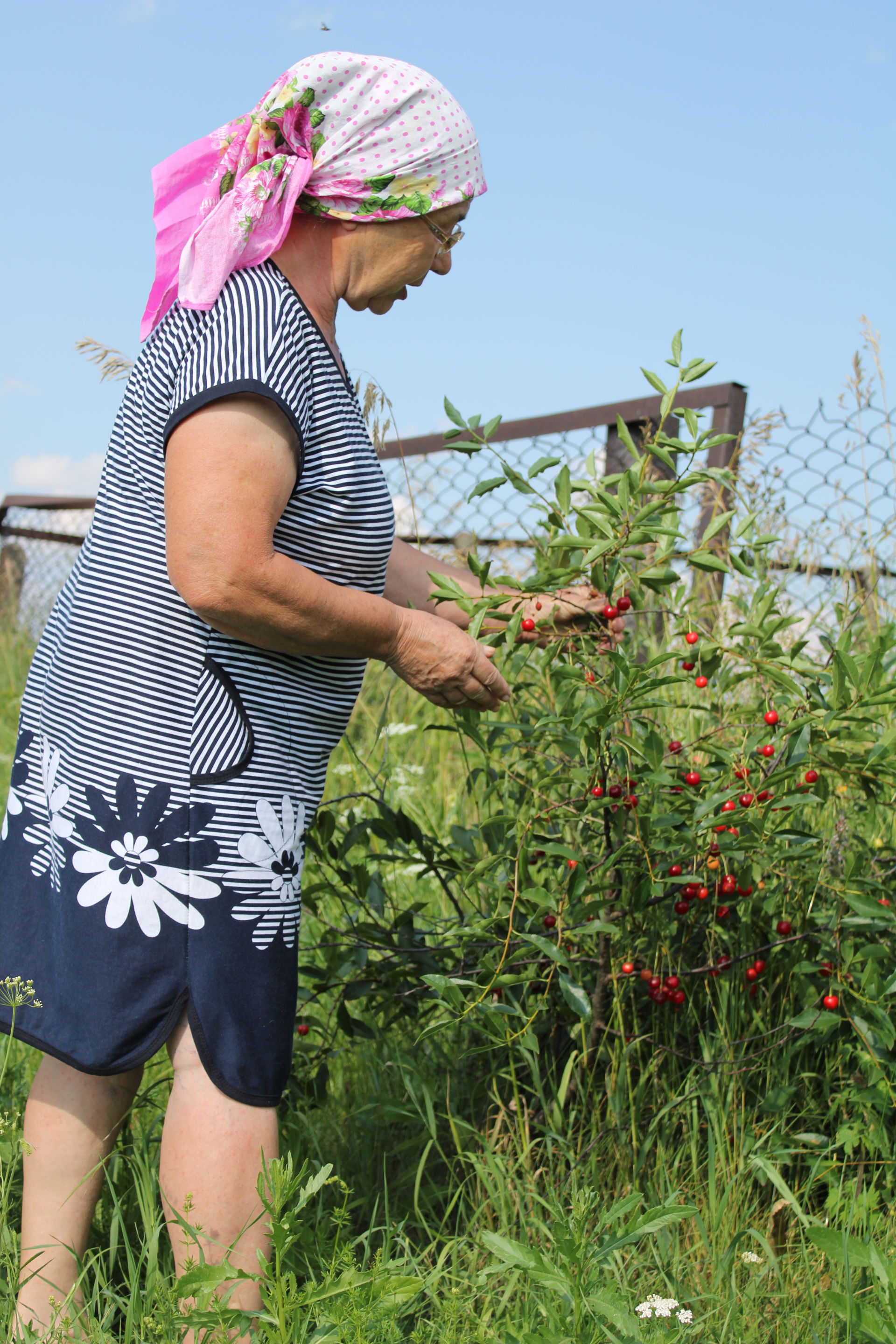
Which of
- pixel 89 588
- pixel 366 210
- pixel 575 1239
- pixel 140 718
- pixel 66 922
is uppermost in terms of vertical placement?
pixel 366 210

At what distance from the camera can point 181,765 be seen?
147 cm

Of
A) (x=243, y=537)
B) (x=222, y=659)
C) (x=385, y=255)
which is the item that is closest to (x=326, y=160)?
(x=385, y=255)

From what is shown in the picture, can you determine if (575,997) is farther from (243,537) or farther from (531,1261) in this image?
(243,537)

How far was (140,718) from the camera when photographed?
1476 millimetres

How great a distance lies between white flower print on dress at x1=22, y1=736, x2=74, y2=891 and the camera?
1.53m

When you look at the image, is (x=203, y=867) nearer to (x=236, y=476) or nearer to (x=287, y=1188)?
(x=287, y=1188)

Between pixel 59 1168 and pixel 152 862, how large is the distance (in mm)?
510

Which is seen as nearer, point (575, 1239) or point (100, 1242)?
point (575, 1239)

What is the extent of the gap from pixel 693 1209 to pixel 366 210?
141cm

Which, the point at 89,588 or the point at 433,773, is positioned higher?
the point at 89,588

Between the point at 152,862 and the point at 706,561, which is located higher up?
the point at 706,561

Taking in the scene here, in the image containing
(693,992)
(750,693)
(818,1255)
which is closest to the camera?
(818,1255)

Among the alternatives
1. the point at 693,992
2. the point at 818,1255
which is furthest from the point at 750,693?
the point at 818,1255

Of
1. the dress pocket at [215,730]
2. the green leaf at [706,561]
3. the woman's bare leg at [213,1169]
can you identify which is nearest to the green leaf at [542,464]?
the green leaf at [706,561]
